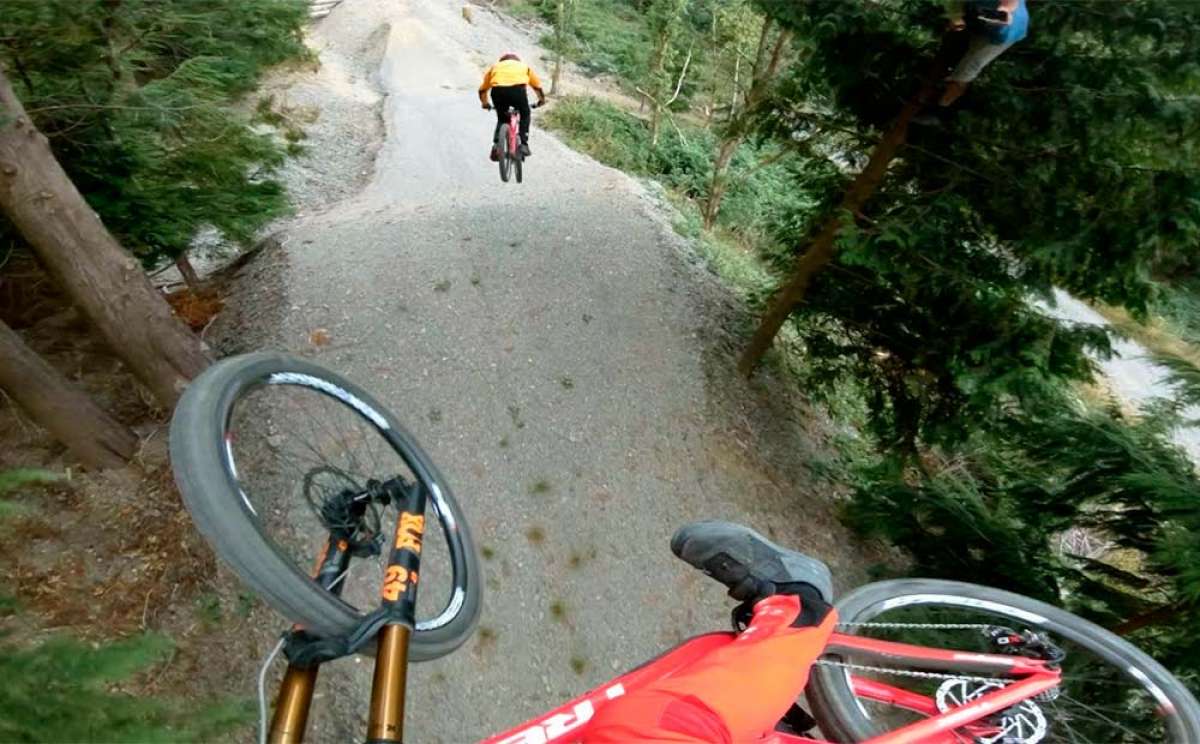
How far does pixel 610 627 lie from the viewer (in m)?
6.03

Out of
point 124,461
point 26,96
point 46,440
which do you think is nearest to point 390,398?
point 124,461

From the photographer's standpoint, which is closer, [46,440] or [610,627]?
[46,440]

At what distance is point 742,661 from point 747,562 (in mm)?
505

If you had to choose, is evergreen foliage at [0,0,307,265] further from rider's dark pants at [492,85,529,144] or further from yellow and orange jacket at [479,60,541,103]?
rider's dark pants at [492,85,529,144]

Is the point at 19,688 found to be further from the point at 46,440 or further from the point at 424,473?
the point at 46,440

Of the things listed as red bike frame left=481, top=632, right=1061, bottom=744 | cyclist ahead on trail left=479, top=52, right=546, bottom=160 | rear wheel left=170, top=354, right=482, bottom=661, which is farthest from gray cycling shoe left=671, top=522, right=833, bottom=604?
cyclist ahead on trail left=479, top=52, right=546, bottom=160

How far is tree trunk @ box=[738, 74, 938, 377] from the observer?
6.53m

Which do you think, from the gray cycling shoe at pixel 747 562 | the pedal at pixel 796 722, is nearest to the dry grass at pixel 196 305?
the gray cycling shoe at pixel 747 562

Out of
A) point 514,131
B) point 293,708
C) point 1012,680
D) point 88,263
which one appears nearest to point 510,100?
point 514,131

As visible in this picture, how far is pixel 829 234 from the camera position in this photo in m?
7.35

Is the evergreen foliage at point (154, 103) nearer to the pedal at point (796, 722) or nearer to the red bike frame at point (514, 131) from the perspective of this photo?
the red bike frame at point (514, 131)

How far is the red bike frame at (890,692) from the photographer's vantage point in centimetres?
229

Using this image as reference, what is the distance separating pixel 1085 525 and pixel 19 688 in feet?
20.6

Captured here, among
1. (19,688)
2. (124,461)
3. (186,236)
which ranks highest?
(19,688)
